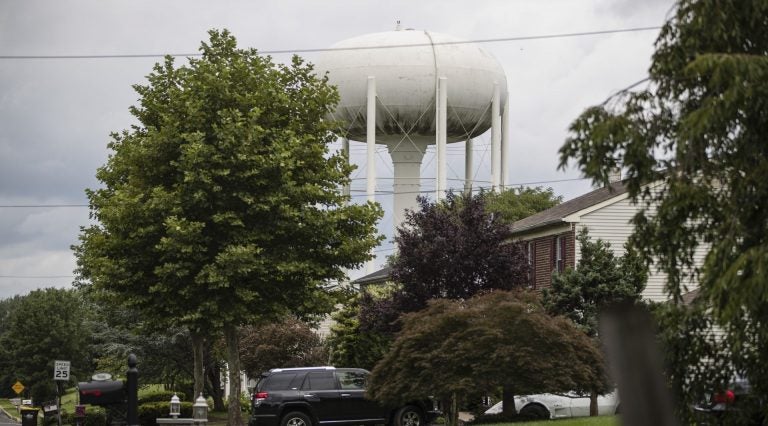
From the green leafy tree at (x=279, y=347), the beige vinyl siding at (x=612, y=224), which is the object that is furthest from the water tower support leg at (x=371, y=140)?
the beige vinyl siding at (x=612, y=224)

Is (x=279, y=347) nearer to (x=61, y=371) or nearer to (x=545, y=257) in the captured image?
(x=545, y=257)

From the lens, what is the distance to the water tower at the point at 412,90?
6335cm

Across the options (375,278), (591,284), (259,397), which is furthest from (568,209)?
(375,278)

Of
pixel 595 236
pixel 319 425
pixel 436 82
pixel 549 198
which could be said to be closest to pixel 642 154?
pixel 319 425

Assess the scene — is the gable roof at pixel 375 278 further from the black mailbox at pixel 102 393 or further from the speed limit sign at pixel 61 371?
the black mailbox at pixel 102 393

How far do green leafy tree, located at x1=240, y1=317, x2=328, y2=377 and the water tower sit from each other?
9957mm

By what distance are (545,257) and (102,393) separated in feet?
106

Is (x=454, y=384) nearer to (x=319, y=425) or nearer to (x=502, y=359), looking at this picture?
(x=502, y=359)

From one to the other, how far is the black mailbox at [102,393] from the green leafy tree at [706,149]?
501cm

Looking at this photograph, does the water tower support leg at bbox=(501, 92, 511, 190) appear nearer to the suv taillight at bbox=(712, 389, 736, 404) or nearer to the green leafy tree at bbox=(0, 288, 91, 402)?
the green leafy tree at bbox=(0, 288, 91, 402)

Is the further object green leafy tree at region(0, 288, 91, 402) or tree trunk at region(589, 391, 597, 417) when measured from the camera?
green leafy tree at region(0, 288, 91, 402)

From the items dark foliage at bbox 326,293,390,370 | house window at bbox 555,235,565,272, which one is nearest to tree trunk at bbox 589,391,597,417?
dark foliage at bbox 326,293,390,370

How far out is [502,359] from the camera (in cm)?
2697

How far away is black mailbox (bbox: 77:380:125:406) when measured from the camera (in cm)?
1201
